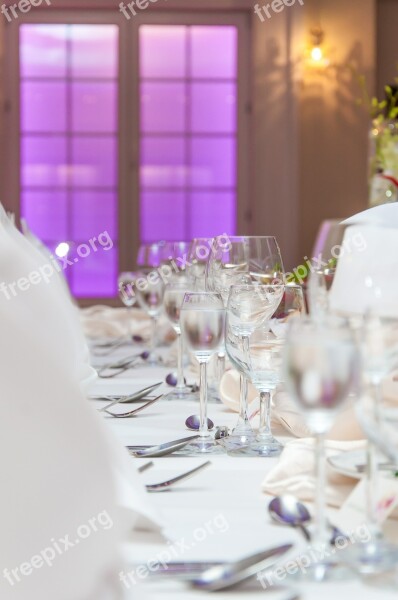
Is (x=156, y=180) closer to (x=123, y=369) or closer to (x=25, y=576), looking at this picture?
(x=123, y=369)

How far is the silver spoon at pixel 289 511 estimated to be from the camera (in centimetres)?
78

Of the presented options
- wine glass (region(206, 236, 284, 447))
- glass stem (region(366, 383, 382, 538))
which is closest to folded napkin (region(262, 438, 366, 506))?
glass stem (region(366, 383, 382, 538))

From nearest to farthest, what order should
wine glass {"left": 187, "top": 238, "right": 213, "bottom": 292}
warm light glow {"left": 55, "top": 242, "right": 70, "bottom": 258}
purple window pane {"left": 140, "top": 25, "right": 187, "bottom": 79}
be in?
1. wine glass {"left": 187, "top": 238, "right": 213, "bottom": 292}
2. warm light glow {"left": 55, "top": 242, "right": 70, "bottom": 258}
3. purple window pane {"left": 140, "top": 25, "right": 187, "bottom": 79}

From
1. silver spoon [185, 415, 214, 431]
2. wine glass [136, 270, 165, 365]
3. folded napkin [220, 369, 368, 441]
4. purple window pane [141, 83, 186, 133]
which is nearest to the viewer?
folded napkin [220, 369, 368, 441]

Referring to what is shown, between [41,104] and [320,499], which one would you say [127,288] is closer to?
[320,499]

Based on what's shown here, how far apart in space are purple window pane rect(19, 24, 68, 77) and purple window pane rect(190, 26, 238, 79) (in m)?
0.98

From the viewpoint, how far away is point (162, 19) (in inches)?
268

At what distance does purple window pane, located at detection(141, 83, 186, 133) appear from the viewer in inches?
274

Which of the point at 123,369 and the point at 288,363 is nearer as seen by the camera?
the point at 288,363

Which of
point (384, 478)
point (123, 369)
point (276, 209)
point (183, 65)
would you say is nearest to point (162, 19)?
point (183, 65)

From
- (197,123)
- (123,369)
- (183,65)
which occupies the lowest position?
(123,369)

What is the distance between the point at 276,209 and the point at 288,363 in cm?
627

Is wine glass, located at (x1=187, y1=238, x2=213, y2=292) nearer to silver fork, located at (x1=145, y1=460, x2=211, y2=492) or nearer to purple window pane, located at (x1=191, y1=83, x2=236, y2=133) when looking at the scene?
silver fork, located at (x1=145, y1=460, x2=211, y2=492)

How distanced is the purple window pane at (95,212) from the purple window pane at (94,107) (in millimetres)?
495
